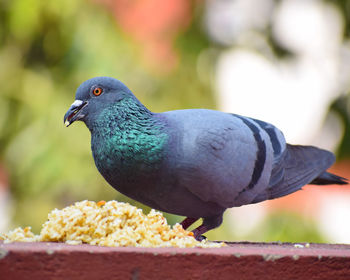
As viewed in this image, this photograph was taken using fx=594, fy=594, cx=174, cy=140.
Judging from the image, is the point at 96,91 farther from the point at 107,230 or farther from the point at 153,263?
the point at 153,263

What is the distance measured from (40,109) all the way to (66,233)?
16.4ft

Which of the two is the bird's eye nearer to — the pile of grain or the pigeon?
the pigeon

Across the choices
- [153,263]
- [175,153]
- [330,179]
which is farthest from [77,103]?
[330,179]

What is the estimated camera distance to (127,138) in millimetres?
3258

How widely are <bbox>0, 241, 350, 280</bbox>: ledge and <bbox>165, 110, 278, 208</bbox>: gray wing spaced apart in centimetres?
64

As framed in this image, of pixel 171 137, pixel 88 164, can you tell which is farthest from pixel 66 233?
pixel 88 164

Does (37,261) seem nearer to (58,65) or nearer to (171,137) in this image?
(171,137)

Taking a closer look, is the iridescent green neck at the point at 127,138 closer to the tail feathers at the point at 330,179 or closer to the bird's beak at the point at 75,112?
the bird's beak at the point at 75,112

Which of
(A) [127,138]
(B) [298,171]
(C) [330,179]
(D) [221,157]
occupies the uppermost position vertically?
(A) [127,138]

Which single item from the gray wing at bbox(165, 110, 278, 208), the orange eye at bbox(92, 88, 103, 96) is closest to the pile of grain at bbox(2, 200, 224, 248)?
the gray wing at bbox(165, 110, 278, 208)

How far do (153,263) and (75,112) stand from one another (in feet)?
3.89

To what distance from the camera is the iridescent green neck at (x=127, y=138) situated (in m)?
3.22

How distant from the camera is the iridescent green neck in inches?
127

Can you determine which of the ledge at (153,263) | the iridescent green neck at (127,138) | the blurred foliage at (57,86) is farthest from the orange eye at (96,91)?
the blurred foliage at (57,86)
